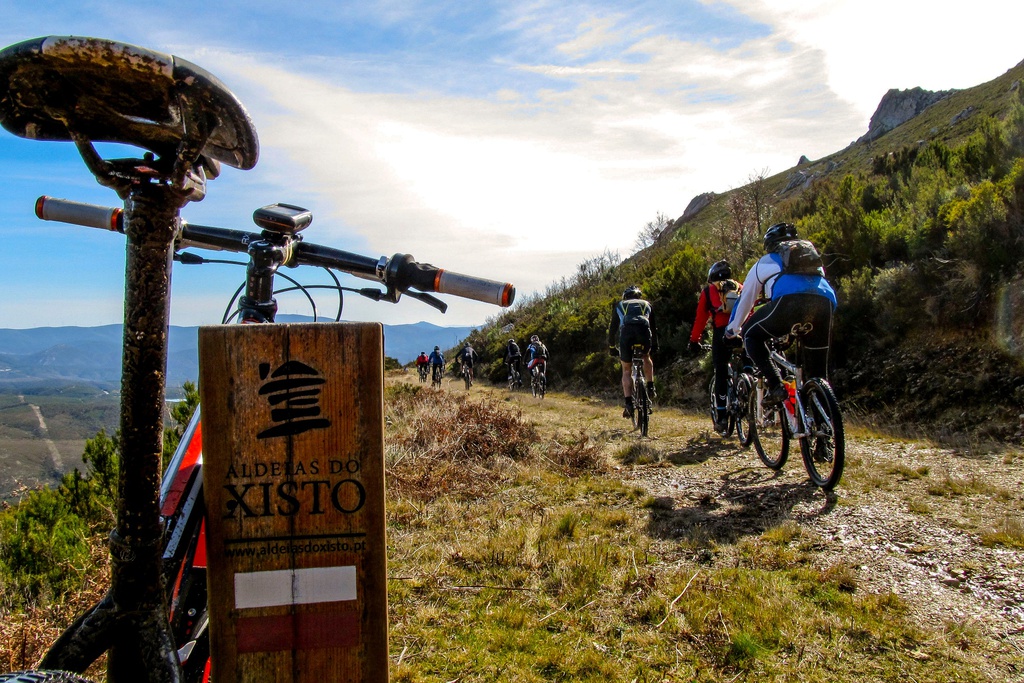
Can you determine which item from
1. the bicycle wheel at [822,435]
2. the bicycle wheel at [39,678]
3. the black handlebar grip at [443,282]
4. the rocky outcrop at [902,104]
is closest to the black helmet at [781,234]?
the bicycle wheel at [822,435]

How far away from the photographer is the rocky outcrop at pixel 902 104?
190ft

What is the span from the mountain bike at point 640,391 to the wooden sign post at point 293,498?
23.4 ft

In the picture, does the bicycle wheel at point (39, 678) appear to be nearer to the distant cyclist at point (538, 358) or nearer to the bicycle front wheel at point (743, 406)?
the bicycle front wheel at point (743, 406)

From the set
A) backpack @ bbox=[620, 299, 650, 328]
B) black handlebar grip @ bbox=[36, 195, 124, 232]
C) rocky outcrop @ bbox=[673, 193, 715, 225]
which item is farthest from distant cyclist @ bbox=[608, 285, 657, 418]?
rocky outcrop @ bbox=[673, 193, 715, 225]

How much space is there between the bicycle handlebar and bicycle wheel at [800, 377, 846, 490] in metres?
3.63

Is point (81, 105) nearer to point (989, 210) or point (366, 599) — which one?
point (366, 599)

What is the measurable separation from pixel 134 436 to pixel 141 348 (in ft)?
0.53

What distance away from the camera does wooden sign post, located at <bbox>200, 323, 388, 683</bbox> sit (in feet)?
3.84

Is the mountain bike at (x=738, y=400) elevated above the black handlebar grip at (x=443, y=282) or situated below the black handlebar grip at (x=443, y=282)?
below

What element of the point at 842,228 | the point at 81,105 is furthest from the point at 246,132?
the point at 842,228

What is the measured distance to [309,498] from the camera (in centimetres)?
118

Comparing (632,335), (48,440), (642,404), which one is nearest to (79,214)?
(642,404)

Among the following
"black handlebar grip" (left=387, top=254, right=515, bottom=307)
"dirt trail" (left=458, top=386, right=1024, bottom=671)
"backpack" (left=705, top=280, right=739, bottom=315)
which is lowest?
"dirt trail" (left=458, top=386, right=1024, bottom=671)

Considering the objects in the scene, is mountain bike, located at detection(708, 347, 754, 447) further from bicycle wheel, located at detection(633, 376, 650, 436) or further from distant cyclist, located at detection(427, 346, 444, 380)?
distant cyclist, located at detection(427, 346, 444, 380)
